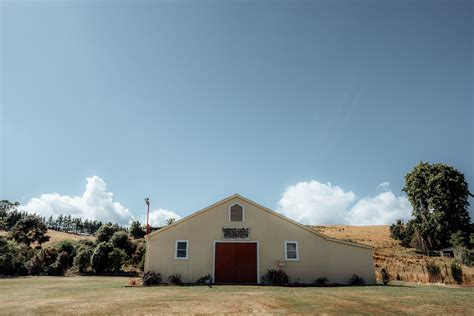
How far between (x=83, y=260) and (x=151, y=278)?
1545 cm

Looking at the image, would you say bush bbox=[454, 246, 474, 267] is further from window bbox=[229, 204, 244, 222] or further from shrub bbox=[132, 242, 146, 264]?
shrub bbox=[132, 242, 146, 264]

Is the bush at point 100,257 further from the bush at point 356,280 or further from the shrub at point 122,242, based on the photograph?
the bush at point 356,280

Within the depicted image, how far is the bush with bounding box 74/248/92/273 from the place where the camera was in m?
31.2

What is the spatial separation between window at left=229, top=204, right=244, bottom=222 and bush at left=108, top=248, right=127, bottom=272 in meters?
15.6

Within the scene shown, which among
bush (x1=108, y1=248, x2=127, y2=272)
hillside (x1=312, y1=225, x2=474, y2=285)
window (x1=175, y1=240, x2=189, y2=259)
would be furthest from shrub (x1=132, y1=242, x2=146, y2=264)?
hillside (x1=312, y1=225, x2=474, y2=285)

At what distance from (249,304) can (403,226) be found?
52337 millimetres

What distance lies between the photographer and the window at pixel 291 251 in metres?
20.9

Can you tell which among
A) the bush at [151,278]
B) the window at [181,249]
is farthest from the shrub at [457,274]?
the bush at [151,278]

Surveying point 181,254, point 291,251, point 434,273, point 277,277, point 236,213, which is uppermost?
point 236,213

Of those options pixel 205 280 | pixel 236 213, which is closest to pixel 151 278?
pixel 205 280

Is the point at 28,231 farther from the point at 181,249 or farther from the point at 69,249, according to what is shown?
the point at 181,249

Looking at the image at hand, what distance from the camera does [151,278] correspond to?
19.6 metres

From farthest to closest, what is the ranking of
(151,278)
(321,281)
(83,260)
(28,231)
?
(28,231)
(83,260)
(321,281)
(151,278)

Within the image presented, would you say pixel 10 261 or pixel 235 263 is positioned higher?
pixel 235 263
